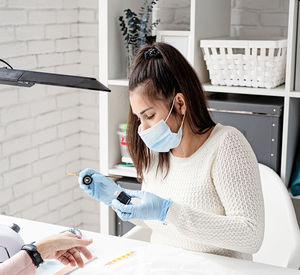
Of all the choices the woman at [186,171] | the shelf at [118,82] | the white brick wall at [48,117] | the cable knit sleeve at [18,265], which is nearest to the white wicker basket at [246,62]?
the shelf at [118,82]

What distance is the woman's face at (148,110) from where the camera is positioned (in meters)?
1.72

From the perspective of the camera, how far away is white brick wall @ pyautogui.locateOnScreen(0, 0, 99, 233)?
2.76 m

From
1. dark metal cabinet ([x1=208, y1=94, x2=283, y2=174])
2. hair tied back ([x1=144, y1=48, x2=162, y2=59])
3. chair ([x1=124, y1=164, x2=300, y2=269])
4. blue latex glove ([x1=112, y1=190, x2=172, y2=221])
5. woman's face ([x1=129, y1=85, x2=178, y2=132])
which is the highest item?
hair tied back ([x1=144, y1=48, x2=162, y2=59])

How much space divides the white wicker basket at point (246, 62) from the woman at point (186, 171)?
1.84ft

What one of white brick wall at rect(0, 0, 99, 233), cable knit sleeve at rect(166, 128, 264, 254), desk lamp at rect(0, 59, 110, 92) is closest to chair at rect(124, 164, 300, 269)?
cable knit sleeve at rect(166, 128, 264, 254)

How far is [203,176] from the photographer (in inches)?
68.0

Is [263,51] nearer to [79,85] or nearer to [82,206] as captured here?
[79,85]

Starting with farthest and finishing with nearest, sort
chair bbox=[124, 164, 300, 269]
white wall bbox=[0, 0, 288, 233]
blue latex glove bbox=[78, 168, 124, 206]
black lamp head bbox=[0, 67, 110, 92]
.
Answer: white wall bbox=[0, 0, 288, 233] < chair bbox=[124, 164, 300, 269] < blue latex glove bbox=[78, 168, 124, 206] < black lamp head bbox=[0, 67, 110, 92]

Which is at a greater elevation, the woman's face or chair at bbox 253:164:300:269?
the woman's face

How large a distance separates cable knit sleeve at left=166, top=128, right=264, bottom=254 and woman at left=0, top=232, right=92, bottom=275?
273 millimetres

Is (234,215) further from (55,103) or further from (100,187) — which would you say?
(55,103)

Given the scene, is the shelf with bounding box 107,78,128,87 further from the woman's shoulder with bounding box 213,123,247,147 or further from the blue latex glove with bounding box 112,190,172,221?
the blue latex glove with bounding box 112,190,172,221

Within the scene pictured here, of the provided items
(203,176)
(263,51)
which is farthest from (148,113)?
(263,51)

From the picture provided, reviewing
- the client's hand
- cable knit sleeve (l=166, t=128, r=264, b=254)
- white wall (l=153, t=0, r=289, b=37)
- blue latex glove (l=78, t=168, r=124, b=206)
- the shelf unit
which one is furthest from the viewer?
white wall (l=153, t=0, r=289, b=37)
